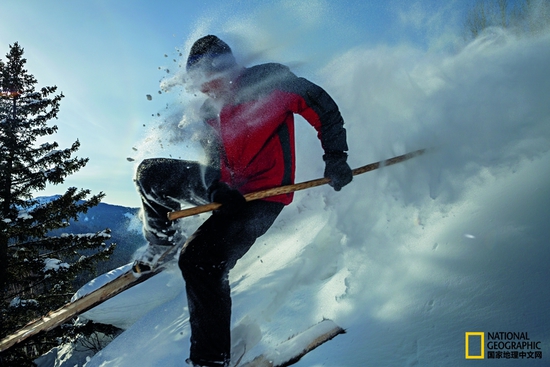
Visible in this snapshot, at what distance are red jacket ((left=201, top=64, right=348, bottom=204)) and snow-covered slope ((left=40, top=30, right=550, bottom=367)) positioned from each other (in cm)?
105

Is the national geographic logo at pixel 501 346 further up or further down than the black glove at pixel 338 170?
further down

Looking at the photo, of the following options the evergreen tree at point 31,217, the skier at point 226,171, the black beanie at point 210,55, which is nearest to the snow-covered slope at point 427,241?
the skier at point 226,171

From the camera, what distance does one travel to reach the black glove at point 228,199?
2369 mm

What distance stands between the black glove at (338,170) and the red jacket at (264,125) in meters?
0.07

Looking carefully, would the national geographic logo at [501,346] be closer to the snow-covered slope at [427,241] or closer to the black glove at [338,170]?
the snow-covered slope at [427,241]

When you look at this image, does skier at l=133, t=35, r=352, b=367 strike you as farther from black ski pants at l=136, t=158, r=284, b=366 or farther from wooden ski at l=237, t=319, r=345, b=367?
wooden ski at l=237, t=319, r=345, b=367

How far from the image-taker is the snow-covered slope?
197cm

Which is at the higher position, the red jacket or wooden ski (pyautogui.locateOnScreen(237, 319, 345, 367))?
the red jacket

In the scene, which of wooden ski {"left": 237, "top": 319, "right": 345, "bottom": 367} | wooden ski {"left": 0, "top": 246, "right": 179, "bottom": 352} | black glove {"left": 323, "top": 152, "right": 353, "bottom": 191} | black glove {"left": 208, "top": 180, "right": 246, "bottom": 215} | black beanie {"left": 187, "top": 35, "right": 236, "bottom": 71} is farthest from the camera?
wooden ski {"left": 0, "top": 246, "right": 179, "bottom": 352}

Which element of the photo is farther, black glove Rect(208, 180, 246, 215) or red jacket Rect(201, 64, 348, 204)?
red jacket Rect(201, 64, 348, 204)

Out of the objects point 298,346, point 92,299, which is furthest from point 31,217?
point 298,346

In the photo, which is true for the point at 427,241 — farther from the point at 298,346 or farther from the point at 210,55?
the point at 210,55

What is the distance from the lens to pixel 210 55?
260 centimetres

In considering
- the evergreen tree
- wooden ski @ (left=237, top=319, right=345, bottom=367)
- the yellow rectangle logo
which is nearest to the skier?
wooden ski @ (left=237, top=319, right=345, bottom=367)
